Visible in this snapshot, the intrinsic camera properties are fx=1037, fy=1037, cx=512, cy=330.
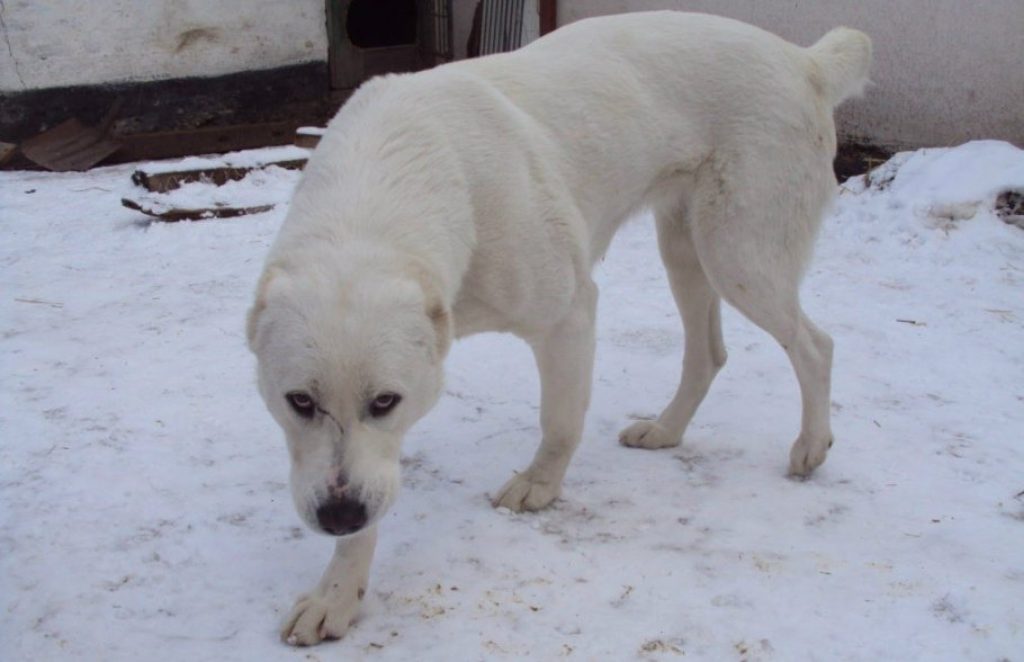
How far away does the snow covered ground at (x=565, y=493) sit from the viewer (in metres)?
3.02

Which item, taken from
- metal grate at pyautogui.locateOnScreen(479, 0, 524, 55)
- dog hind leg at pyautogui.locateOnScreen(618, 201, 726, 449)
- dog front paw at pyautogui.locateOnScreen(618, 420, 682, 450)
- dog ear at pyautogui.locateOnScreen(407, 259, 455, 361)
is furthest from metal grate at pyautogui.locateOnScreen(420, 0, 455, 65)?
dog ear at pyautogui.locateOnScreen(407, 259, 455, 361)

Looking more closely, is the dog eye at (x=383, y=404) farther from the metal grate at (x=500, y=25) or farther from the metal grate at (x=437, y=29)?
the metal grate at (x=437, y=29)

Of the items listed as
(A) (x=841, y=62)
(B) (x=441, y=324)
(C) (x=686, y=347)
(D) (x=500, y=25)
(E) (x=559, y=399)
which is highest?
(A) (x=841, y=62)

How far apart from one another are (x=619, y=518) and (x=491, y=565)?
1.89 feet

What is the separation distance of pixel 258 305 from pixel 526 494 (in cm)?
140

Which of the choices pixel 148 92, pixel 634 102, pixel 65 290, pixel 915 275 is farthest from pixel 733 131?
pixel 148 92

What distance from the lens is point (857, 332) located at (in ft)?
17.7

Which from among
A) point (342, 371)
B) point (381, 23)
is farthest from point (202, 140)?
point (342, 371)

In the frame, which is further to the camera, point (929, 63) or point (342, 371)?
point (929, 63)

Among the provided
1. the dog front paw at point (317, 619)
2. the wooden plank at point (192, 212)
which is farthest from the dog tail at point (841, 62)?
the wooden plank at point (192, 212)

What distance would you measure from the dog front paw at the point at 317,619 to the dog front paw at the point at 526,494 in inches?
33.7

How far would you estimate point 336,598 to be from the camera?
118 inches

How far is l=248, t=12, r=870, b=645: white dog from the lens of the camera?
2.69 meters

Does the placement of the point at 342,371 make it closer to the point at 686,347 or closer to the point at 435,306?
the point at 435,306
